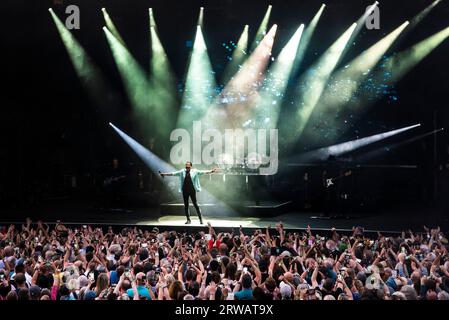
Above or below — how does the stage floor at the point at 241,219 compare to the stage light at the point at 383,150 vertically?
below

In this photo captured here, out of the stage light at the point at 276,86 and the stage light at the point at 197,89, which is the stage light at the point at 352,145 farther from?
the stage light at the point at 197,89

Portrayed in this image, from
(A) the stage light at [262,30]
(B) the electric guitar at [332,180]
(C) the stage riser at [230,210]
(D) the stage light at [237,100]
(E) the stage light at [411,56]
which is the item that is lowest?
(C) the stage riser at [230,210]

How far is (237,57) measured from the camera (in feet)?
60.5

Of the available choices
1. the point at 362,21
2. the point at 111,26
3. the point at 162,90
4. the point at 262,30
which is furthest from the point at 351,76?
the point at 111,26

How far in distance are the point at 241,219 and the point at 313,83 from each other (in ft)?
21.1

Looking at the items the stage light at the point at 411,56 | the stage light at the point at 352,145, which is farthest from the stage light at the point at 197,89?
the stage light at the point at 411,56

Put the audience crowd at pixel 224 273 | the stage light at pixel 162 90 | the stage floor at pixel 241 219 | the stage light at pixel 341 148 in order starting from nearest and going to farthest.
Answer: the audience crowd at pixel 224 273
the stage floor at pixel 241 219
the stage light at pixel 341 148
the stage light at pixel 162 90

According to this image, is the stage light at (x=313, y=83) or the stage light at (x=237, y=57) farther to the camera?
the stage light at (x=237, y=57)

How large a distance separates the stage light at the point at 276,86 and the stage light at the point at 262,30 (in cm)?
83

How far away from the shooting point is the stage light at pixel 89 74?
58.5 feet

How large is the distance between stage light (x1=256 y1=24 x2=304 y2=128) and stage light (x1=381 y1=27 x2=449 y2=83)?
3.00 metres

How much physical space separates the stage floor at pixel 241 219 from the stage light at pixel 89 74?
4701 mm

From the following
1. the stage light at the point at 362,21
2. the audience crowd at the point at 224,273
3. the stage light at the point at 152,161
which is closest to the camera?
the audience crowd at the point at 224,273
